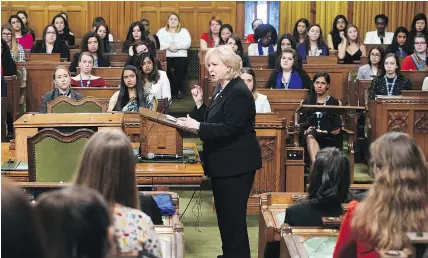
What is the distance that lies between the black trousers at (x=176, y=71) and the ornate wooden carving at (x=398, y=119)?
15.0 ft

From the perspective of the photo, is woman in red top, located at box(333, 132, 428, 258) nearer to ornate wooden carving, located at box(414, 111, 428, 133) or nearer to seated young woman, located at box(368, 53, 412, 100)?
ornate wooden carving, located at box(414, 111, 428, 133)

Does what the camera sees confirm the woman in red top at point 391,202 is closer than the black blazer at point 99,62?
Yes

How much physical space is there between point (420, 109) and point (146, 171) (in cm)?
333

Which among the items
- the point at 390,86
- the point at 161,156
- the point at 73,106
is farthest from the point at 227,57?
the point at 390,86

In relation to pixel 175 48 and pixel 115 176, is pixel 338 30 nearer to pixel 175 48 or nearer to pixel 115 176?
pixel 175 48

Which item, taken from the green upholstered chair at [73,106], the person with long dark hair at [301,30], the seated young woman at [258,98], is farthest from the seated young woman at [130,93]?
the person with long dark hair at [301,30]

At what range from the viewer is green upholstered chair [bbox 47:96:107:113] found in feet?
23.1

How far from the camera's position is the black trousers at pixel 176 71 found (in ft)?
40.0

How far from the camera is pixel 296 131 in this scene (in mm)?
7660

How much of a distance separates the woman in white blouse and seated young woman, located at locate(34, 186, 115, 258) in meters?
9.96

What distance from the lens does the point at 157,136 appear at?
581 centimetres

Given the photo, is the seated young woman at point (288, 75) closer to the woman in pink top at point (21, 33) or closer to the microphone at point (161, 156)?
the microphone at point (161, 156)

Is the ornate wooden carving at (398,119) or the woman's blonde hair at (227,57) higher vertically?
the woman's blonde hair at (227,57)

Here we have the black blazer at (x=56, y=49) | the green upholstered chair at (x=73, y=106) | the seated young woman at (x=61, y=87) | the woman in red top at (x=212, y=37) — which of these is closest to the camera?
the green upholstered chair at (x=73, y=106)
